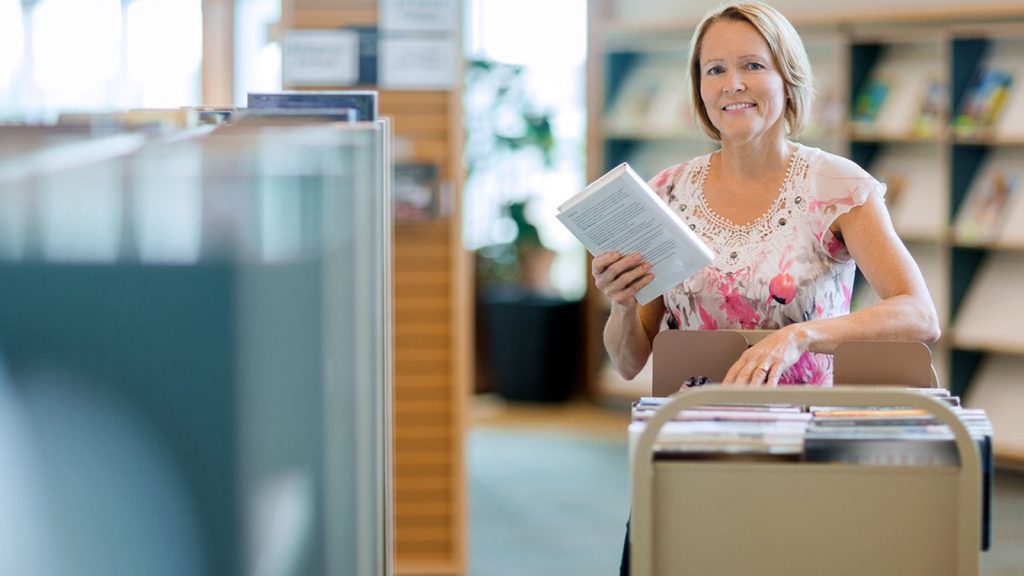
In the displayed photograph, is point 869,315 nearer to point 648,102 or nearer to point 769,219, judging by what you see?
point 769,219

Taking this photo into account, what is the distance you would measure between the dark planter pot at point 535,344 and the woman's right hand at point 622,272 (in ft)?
17.0

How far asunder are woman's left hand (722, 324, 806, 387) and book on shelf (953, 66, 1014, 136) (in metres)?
4.01

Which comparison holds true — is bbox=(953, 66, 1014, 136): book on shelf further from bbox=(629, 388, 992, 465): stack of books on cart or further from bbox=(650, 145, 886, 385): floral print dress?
bbox=(629, 388, 992, 465): stack of books on cart

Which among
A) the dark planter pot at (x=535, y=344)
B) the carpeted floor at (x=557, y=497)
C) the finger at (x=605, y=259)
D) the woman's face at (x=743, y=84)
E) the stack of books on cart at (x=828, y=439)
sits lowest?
the carpeted floor at (x=557, y=497)

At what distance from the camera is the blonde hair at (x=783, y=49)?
2211 millimetres

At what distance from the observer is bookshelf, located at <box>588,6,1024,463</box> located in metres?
5.61

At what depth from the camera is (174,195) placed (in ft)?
5.60

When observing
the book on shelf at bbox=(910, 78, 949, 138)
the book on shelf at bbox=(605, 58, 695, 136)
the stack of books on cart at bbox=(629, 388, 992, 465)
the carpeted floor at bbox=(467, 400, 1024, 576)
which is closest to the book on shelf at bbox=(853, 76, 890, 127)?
the book on shelf at bbox=(910, 78, 949, 138)

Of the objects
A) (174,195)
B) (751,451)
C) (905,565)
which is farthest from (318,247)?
(905,565)

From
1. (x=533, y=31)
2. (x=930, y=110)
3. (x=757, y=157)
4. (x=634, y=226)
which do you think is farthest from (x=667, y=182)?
(x=533, y=31)

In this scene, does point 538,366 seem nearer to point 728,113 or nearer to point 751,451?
point 728,113

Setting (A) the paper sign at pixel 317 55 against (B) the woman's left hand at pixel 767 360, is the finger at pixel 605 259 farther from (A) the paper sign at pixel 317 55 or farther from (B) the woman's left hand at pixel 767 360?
(A) the paper sign at pixel 317 55

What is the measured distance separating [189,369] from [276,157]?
302 millimetres

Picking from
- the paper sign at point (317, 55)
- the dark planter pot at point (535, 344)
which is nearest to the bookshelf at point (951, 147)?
the dark planter pot at point (535, 344)
